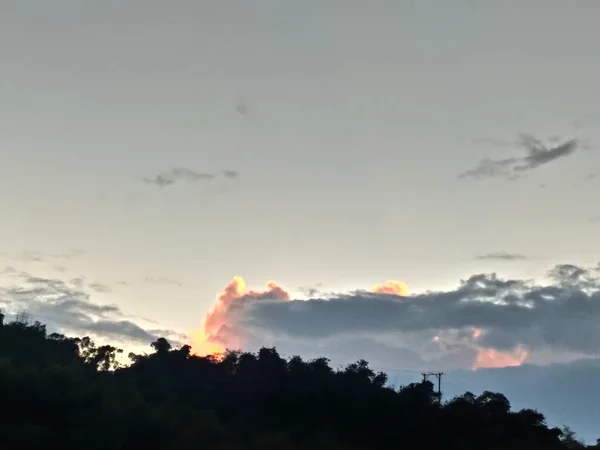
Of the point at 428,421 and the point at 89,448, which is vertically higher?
the point at 428,421

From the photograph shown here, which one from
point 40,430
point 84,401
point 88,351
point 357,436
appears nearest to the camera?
point 40,430

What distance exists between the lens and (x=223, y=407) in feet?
262

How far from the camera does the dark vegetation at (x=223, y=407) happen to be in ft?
205

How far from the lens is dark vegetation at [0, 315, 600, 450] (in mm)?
62406

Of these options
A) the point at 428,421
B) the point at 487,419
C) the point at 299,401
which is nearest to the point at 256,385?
the point at 299,401

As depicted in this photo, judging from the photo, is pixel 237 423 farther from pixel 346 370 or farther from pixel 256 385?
pixel 346 370

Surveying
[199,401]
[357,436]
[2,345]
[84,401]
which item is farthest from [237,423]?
[2,345]

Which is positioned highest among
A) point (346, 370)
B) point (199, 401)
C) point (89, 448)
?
point (346, 370)

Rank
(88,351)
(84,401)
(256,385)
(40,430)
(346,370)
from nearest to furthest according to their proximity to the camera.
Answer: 1. (40,430)
2. (84,401)
3. (256,385)
4. (346,370)
5. (88,351)

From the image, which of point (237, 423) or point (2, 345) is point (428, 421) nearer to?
point (237, 423)

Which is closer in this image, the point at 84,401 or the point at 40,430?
the point at 40,430

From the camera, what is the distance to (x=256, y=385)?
271 ft

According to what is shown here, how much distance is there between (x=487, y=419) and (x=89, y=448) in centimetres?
3988

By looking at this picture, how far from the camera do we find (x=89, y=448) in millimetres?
61531
